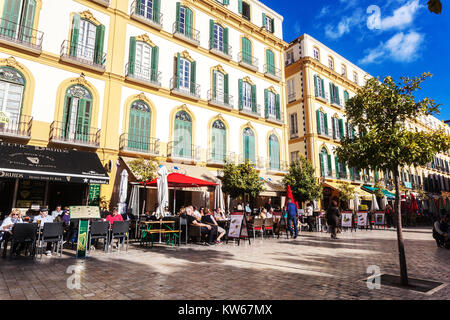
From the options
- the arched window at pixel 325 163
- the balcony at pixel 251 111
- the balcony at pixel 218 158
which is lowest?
the balcony at pixel 218 158

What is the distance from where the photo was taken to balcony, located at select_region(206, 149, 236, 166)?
57.6ft

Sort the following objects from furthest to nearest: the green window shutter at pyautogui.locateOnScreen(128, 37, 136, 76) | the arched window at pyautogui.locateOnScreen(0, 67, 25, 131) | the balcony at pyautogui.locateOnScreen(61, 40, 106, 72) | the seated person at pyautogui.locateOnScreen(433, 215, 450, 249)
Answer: the green window shutter at pyautogui.locateOnScreen(128, 37, 136, 76)
the balcony at pyautogui.locateOnScreen(61, 40, 106, 72)
the arched window at pyautogui.locateOnScreen(0, 67, 25, 131)
the seated person at pyautogui.locateOnScreen(433, 215, 450, 249)

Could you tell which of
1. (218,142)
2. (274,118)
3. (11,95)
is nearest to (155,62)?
(218,142)

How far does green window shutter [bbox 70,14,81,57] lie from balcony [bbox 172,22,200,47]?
5.52m

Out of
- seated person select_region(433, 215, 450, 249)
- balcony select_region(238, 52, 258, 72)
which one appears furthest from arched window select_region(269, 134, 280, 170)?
seated person select_region(433, 215, 450, 249)

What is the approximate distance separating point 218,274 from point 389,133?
4822mm

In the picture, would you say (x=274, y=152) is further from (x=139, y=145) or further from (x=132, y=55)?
(x=132, y=55)

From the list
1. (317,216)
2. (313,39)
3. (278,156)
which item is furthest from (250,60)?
(317,216)

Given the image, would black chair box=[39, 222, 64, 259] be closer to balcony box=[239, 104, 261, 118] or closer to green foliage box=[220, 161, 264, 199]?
green foliage box=[220, 161, 264, 199]

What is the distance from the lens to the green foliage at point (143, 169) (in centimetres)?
1273

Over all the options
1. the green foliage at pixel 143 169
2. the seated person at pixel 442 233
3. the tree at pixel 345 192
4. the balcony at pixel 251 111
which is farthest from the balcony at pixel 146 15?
the tree at pixel 345 192

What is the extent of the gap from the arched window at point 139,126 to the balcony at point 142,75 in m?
1.17

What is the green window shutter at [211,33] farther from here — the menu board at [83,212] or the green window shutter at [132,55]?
the menu board at [83,212]
